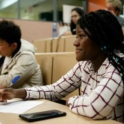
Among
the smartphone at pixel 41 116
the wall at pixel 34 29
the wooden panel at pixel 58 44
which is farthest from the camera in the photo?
the wall at pixel 34 29

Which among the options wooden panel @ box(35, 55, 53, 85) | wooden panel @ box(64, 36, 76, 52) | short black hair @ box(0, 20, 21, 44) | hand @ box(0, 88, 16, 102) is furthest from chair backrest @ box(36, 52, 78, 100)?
wooden panel @ box(64, 36, 76, 52)

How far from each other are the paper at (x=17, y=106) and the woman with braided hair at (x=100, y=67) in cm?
5

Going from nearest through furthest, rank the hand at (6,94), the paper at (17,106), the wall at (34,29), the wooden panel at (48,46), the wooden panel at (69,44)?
the paper at (17,106) < the hand at (6,94) < the wooden panel at (69,44) < the wooden panel at (48,46) < the wall at (34,29)

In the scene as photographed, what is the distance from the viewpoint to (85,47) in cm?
117

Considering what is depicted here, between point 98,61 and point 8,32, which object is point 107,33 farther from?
point 8,32

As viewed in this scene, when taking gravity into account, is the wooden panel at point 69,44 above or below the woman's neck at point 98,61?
below

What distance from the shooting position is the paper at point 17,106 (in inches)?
43.8

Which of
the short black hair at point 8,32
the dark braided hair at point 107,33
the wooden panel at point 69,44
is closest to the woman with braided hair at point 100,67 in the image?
the dark braided hair at point 107,33

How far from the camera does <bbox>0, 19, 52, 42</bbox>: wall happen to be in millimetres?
5504

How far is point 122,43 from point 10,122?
24.4 inches

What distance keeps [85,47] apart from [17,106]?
427mm

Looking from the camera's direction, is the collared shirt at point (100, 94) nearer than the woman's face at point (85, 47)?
Yes

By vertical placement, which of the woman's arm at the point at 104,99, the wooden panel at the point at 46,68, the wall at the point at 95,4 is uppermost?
the wall at the point at 95,4

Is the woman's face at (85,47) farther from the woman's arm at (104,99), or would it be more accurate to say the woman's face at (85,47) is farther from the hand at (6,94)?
the hand at (6,94)
